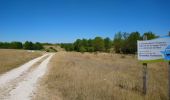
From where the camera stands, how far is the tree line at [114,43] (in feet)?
235

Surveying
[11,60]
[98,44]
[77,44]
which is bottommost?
[11,60]

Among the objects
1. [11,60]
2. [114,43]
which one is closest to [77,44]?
[114,43]

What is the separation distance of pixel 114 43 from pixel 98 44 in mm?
11631

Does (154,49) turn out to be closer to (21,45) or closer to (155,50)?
(155,50)

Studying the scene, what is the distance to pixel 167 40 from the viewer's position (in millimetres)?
8672

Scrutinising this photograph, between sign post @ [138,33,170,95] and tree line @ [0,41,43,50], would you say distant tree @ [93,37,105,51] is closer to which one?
tree line @ [0,41,43,50]

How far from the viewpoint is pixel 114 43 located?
275 feet

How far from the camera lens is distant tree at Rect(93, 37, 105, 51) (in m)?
93.2

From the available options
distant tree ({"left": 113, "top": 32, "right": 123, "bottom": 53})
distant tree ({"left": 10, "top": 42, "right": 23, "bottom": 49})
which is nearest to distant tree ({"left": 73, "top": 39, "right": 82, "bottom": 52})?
distant tree ({"left": 113, "top": 32, "right": 123, "bottom": 53})

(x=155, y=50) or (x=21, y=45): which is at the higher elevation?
(x=21, y=45)

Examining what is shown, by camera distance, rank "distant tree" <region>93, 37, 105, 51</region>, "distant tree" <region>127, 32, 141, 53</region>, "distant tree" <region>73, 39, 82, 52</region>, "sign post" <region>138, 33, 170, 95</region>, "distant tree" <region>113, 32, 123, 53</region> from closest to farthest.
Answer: "sign post" <region>138, 33, 170, 95</region>, "distant tree" <region>127, 32, 141, 53</region>, "distant tree" <region>113, 32, 123, 53</region>, "distant tree" <region>93, 37, 105, 51</region>, "distant tree" <region>73, 39, 82, 52</region>

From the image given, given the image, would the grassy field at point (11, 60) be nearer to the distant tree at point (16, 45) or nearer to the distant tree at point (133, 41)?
the distant tree at point (133, 41)

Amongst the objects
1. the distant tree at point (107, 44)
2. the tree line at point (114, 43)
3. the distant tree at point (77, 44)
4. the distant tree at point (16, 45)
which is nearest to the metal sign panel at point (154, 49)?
the tree line at point (114, 43)

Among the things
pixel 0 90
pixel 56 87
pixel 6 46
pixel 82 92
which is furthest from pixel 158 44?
pixel 6 46
